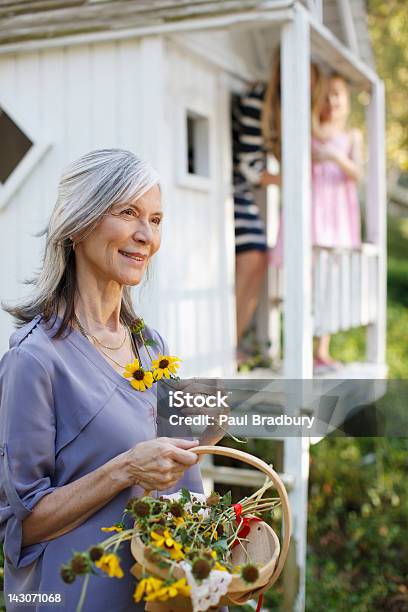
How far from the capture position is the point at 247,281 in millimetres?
5121

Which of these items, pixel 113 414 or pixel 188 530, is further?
pixel 113 414

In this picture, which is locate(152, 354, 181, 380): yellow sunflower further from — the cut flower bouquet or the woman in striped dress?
the woman in striped dress

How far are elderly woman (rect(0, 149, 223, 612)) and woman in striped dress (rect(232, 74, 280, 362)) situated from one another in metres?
2.71

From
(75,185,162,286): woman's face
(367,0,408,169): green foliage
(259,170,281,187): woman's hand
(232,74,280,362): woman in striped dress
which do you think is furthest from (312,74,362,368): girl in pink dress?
(367,0,408,169): green foliage

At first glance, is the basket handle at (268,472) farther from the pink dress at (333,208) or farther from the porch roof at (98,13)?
the pink dress at (333,208)

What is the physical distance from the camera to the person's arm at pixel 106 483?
6.14 ft

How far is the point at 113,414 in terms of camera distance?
6.90 ft

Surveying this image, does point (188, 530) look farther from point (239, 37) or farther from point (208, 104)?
point (239, 37)

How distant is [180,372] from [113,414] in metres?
2.02

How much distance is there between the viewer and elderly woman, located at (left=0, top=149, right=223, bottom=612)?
6.48ft

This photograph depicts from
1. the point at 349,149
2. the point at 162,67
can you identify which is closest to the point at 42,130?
the point at 162,67

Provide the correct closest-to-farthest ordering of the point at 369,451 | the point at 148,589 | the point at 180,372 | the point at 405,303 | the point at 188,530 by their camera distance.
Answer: the point at 148,589, the point at 188,530, the point at 180,372, the point at 369,451, the point at 405,303

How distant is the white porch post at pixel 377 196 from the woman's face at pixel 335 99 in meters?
0.46

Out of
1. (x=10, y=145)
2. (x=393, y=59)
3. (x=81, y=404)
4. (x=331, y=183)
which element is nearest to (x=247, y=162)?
(x=331, y=183)
